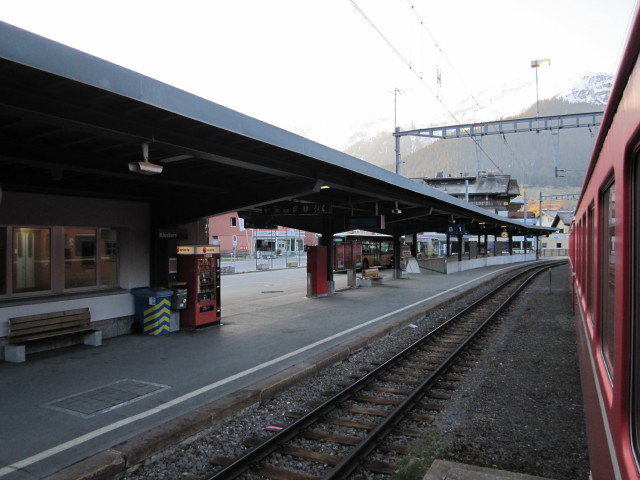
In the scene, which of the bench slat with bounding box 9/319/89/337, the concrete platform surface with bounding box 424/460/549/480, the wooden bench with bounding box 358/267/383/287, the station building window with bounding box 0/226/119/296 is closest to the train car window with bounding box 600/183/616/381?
the concrete platform surface with bounding box 424/460/549/480

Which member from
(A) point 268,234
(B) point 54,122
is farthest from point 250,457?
(A) point 268,234

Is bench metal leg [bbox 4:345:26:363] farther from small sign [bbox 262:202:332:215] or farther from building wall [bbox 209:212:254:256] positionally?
building wall [bbox 209:212:254:256]

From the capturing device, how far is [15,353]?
298 inches

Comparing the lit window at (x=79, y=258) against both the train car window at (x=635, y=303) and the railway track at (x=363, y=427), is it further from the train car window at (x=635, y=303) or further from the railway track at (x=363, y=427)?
the train car window at (x=635, y=303)

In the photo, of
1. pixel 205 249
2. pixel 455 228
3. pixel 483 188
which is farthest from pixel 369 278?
pixel 483 188

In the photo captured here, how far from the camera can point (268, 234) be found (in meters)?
58.8

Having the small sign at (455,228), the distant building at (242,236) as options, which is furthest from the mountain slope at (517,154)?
the small sign at (455,228)

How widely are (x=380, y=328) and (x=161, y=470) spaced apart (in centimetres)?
711

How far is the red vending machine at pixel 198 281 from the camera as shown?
1077cm

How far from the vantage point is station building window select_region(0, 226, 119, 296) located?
8.28 metres

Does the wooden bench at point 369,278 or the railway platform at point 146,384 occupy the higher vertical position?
the wooden bench at point 369,278

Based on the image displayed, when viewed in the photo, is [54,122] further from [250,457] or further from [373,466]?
[373,466]

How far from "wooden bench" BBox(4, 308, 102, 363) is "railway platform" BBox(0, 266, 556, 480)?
9.6 inches

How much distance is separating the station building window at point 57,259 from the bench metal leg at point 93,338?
41.7 inches
